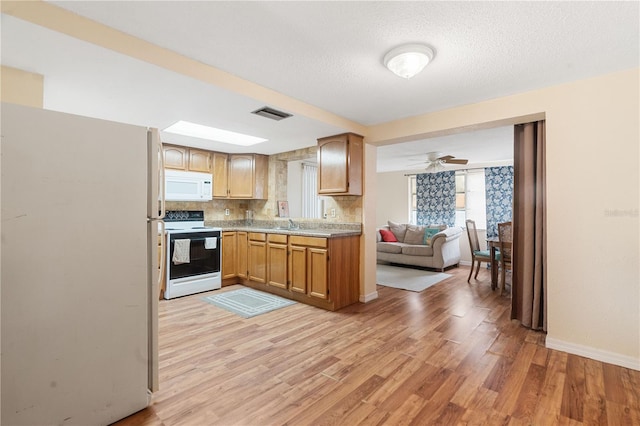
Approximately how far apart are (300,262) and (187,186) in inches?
84.1

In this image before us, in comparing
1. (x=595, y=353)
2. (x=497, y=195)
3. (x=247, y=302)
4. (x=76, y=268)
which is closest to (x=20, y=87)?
(x=76, y=268)

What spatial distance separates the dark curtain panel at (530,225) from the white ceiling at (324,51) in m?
0.59

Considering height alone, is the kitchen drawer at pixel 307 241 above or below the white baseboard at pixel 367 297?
above

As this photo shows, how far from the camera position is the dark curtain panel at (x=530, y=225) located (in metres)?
2.92

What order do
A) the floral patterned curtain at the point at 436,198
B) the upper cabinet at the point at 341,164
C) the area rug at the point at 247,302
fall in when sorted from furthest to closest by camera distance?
1. the floral patterned curtain at the point at 436,198
2. the upper cabinet at the point at 341,164
3. the area rug at the point at 247,302

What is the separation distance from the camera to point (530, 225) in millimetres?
2992

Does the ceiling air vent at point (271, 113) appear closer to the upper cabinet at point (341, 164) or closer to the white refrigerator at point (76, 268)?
the upper cabinet at point (341, 164)

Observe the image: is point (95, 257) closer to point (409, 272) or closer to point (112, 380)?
point (112, 380)

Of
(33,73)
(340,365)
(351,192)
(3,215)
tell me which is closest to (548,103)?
(351,192)

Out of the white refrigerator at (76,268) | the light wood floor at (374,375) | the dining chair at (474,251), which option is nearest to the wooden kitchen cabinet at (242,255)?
the light wood floor at (374,375)

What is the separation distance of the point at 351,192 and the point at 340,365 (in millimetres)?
2135

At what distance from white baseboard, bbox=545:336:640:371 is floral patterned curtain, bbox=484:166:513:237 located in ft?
13.5

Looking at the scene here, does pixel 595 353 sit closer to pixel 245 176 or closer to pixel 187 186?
pixel 245 176

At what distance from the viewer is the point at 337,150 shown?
13.0ft
